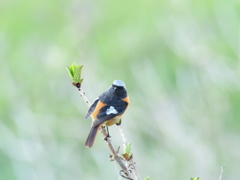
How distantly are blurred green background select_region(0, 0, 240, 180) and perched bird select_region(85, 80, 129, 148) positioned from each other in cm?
391

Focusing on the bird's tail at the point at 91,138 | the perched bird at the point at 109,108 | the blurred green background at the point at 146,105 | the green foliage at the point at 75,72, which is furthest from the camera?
the blurred green background at the point at 146,105

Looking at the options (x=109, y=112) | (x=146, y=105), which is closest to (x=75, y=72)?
(x=109, y=112)

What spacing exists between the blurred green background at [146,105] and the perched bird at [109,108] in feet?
12.8

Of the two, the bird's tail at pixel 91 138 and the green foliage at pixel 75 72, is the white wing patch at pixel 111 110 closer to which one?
the bird's tail at pixel 91 138

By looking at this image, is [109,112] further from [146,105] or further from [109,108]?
[146,105]

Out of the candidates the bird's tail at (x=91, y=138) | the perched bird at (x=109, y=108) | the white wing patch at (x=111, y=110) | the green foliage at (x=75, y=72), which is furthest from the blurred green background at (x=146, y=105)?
the green foliage at (x=75, y=72)

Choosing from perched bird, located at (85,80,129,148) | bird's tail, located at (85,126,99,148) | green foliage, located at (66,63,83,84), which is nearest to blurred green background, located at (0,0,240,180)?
perched bird, located at (85,80,129,148)

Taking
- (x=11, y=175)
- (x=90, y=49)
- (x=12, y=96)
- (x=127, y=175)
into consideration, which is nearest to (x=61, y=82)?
(x=12, y=96)

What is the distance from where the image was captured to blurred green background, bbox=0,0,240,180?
876 centimetres

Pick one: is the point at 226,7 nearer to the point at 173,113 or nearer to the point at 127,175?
the point at 173,113

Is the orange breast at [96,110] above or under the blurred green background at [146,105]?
under

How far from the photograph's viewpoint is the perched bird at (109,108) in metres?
3.49

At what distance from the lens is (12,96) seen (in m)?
10.8

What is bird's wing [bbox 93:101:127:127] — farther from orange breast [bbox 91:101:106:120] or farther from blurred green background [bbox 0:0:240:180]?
blurred green background [bbox 0:0:240:180]
